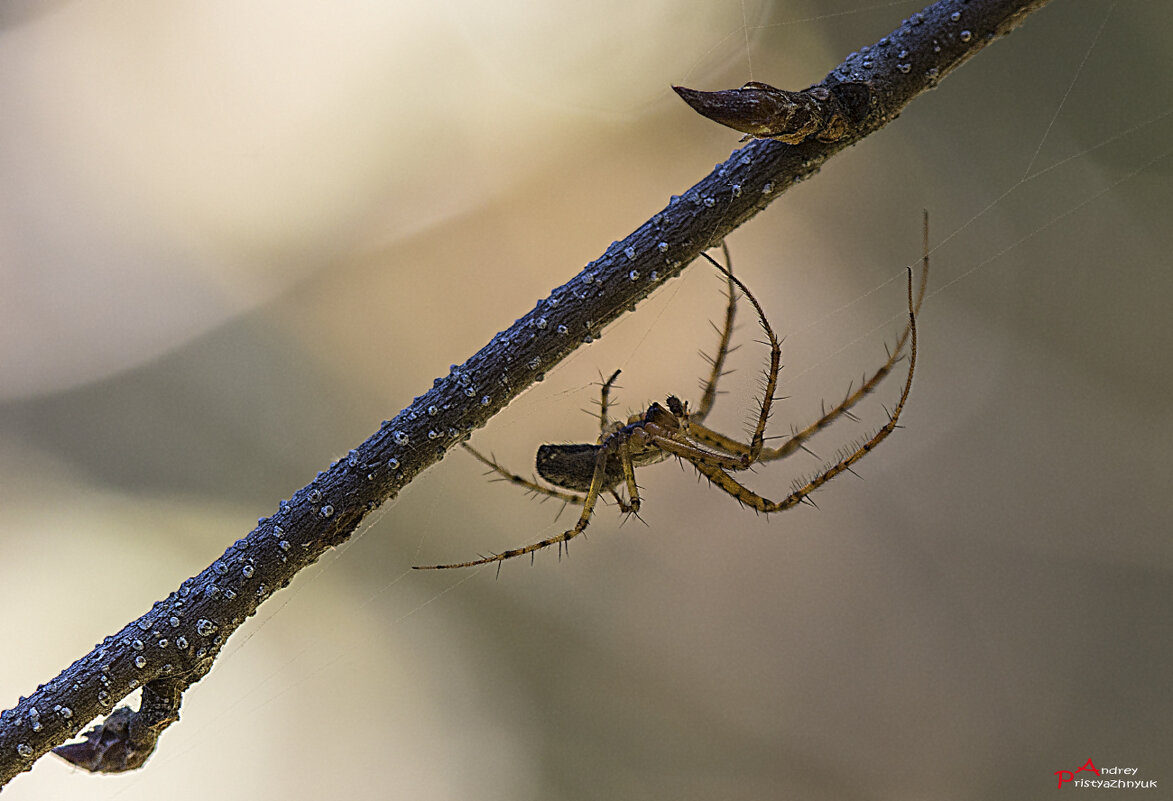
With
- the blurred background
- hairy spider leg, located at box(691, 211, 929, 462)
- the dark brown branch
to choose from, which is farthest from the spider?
the dark brown branch

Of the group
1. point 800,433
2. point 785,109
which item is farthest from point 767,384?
point 785,109

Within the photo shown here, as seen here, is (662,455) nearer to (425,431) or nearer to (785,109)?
(425,431)

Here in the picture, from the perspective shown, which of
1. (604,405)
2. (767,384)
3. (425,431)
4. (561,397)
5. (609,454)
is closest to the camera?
(425,431)

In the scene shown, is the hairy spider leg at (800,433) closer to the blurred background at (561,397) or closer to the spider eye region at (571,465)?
the spider eye region at (571,465)

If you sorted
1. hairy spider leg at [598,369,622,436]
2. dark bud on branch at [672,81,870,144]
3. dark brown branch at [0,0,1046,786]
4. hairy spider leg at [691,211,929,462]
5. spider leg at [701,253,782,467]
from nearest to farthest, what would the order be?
dark bud on branch at [672,81,870,144], dark brown branch at [0,0,1046,786], spider leg at [701,253,782,467], hairy spider leg at [691,211,929,462], hairy spider leg at [598,369,622,436]

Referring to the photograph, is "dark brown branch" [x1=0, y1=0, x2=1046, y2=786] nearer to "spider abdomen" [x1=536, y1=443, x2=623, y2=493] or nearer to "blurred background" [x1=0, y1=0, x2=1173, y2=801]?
"spider abdomen" [x1=536, y1=443, x2=623, y2=493]
